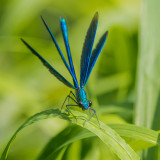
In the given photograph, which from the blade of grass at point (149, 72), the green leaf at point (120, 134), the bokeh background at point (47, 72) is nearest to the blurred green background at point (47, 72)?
the bokeh background at point (47, 72)

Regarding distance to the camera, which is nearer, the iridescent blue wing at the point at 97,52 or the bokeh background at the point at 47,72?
the iridescent blue wing at the point at 97,52

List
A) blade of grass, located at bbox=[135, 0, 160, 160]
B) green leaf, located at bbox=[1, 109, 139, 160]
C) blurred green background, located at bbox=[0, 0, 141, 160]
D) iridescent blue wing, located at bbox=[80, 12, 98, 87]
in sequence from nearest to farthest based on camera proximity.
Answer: green leaf, located at bbox=[1, 109, 139, 160] < blade of grass, located at bbox=[135, 0, 160, 160] < iridescent blue wing, located at bbox=[80, 12, 98, 87] < blurred green background, located at bbox=[0, 0, 141, 160]

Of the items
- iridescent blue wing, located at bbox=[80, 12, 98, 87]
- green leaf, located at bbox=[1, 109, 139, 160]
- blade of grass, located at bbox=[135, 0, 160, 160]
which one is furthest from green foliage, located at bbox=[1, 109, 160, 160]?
iridescent blue wing, located at bbox=[80, 12, 98, 87]

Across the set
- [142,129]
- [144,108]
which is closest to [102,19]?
[144,108]

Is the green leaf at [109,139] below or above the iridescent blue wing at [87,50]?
below

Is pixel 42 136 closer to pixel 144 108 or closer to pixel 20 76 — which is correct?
pixel 20 76

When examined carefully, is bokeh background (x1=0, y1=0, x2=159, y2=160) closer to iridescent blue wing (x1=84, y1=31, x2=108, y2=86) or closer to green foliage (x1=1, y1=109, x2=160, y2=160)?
iridescent blue wing (x1=84, y1=31, x2=108, y2=86)

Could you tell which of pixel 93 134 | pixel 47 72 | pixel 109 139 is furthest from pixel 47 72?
pixel 109 139

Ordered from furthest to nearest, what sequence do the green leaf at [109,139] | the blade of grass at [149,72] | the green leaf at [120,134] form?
the blade of grass at [149,72]
the green leaf at [120,134]
the green leaf at [109,139]

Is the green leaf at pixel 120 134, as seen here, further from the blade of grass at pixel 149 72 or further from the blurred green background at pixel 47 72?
the blurred green background at pixel 47 72
